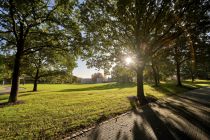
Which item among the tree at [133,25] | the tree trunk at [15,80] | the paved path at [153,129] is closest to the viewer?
the paved path at [153,129]

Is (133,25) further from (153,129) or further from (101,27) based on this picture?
(153,129)

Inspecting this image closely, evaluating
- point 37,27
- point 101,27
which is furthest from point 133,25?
point 37,27

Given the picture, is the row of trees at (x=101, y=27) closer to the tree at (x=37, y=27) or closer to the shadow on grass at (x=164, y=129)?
the tree at (x=37, y=27)

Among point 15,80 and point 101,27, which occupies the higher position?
point 101,27

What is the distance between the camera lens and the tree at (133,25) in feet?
36.8

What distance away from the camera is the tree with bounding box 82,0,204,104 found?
11.2 metres

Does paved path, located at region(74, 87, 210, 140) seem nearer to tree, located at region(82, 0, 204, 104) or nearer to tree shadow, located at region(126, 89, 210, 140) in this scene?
tree shadow, located at region(126, 89, 210, 140)

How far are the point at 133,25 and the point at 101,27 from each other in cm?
276

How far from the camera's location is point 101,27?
42.6 ft

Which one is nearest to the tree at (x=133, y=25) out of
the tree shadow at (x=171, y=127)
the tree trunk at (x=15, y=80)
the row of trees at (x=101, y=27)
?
the row of trees at (x=101, y=27)

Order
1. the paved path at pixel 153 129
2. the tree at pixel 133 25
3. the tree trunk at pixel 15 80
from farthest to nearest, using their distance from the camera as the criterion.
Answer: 1. the tree trunk at pixel 15 80
2. the tree at pixel 133 25
3. the paved path at pixel 153 129

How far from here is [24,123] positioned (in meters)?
6.93

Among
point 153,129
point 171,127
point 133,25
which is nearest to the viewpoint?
point 153,129

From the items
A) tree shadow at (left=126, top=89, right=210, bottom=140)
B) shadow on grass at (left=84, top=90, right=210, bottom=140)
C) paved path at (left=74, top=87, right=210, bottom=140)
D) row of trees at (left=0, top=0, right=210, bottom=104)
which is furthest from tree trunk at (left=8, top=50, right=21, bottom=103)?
tree shadow at (left=126, top=89, right=210, bottom=140)
